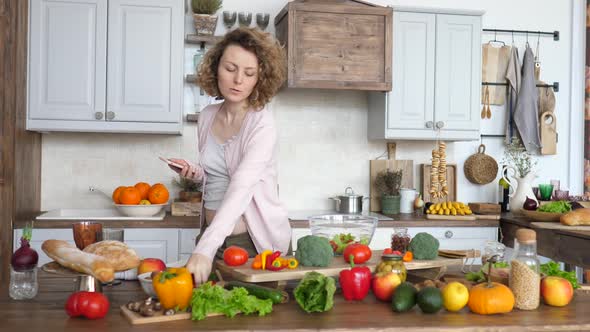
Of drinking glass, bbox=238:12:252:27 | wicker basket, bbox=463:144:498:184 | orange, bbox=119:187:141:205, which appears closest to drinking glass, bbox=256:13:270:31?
drinking glass, bbox=238:12:252:27

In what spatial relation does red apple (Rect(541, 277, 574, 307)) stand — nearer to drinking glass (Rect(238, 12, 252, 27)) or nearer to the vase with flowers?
the vase with flowers

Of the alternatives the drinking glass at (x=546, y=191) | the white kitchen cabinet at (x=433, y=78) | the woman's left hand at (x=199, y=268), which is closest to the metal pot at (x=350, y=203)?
the white kitchen cabinet at (x=433, y=78)

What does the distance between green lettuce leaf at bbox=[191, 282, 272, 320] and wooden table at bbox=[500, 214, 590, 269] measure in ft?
7.66

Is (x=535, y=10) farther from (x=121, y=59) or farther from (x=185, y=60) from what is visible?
(x=121, y=59)

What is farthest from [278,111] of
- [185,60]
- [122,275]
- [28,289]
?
[28,289]

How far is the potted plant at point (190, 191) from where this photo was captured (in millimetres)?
4121

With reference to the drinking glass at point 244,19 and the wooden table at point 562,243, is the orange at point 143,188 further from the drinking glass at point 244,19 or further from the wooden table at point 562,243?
the wooden table at point 562,243

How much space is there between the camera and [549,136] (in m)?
4.72

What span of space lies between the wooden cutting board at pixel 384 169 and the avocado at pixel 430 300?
293cm

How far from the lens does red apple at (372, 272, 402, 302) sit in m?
1.79

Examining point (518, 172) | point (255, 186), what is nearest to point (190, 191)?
point (255, 186)

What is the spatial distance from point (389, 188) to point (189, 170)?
2419 mm

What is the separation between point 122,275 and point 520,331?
127cm

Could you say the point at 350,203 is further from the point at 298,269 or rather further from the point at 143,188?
the point at 298,269
